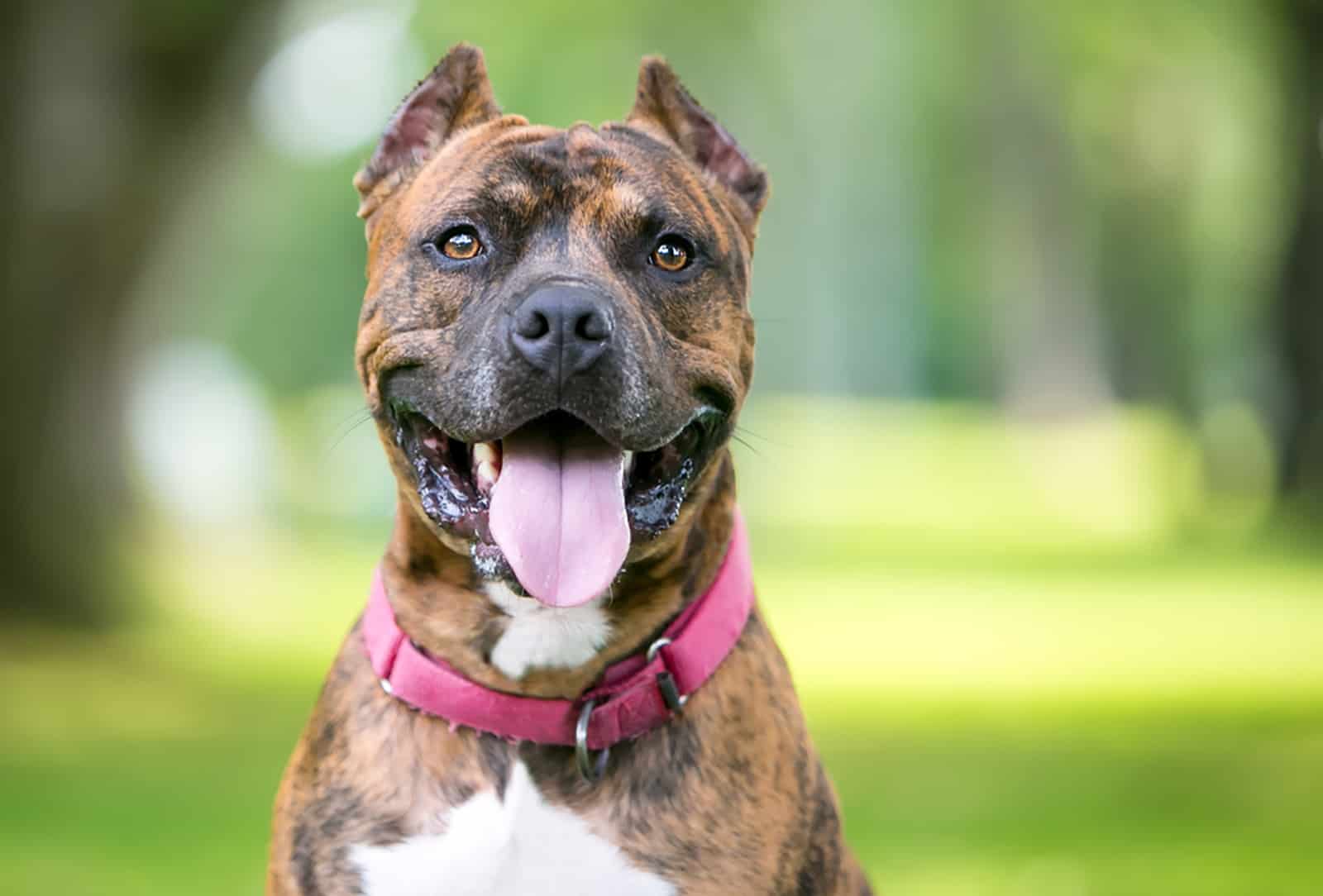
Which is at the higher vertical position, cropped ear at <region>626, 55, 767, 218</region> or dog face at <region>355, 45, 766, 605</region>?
cropped ear at <region>626, 55, 767, 218</region>

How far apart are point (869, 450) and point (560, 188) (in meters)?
34.0

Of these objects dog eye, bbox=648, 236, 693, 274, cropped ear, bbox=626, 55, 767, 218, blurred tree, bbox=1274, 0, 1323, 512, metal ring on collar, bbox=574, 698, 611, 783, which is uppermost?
blurred tree, bbox=1274, 0, 1323, 512

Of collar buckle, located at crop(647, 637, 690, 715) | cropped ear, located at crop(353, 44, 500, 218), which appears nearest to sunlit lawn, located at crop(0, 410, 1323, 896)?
cropped ear, located at crop(353, 44, 500, 218)

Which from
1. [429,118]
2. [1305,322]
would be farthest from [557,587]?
[1305,322]

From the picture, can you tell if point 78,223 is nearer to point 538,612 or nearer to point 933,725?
point 933,725

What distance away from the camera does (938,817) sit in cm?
761

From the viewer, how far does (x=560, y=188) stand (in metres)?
3.65

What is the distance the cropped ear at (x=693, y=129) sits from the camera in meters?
4.11

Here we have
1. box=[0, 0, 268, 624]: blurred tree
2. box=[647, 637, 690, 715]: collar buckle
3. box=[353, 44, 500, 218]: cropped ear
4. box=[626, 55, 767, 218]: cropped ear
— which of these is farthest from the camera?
box=[0, 0, 268, 624]: blurred tree

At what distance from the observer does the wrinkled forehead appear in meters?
3.63

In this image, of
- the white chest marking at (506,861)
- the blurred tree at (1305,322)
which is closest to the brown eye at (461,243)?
the white chest marking at (506,861)

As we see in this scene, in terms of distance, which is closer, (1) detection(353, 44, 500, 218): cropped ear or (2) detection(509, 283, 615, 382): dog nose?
(2) detection(509, 283, 615, 382): dog nose

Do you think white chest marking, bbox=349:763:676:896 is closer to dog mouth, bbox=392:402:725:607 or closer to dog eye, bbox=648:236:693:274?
dog mouth, bbox=392:402:725:607

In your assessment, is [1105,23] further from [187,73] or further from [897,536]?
[187,73]
